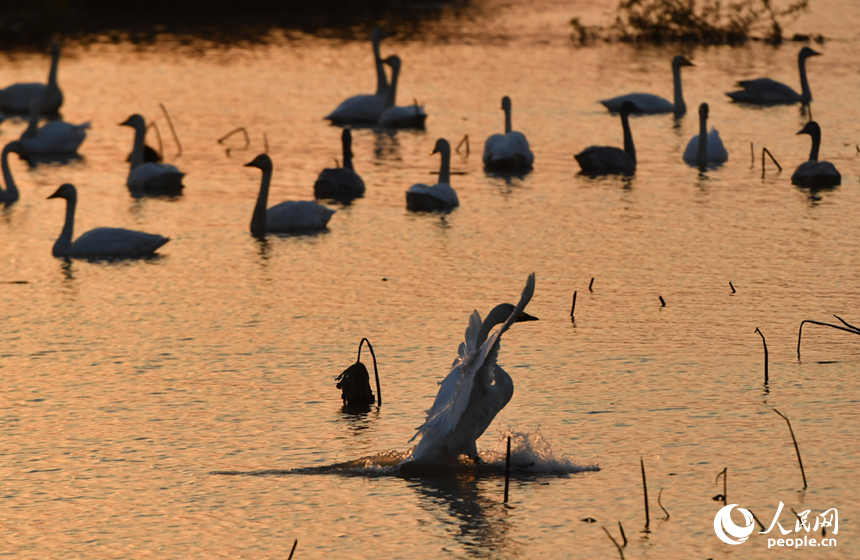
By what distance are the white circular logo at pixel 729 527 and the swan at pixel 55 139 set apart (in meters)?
15.8

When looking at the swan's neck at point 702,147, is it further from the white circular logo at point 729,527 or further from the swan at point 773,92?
the white circular logo at point 729,527

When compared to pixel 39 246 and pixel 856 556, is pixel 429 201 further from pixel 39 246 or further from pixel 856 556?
pixel 856 556

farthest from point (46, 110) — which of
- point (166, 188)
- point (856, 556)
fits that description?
point (856, 556)

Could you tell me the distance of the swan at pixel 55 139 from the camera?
67.5 feet

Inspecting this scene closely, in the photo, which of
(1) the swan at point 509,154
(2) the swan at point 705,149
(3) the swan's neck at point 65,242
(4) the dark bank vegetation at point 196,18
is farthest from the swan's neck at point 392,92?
(4) the dark bank vegetation at point 196,18

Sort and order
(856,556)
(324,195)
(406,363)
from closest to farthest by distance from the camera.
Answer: (856,556) → (406,363) → (324,195)

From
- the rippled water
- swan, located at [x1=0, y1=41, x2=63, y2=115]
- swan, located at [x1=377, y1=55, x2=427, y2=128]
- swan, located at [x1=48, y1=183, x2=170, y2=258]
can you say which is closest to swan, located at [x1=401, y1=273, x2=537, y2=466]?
the rippled water

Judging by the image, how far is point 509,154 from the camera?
1808 cm

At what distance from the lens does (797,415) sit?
26.8 feet

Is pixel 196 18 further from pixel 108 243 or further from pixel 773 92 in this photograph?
pixel 108 243

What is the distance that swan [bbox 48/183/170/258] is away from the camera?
1348 cm

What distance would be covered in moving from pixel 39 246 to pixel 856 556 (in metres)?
10.3

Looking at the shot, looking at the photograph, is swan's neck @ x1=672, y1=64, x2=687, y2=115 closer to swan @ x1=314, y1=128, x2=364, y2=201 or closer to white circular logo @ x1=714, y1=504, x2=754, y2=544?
swan @ x1=314, y1=128, x2=364, y2=201

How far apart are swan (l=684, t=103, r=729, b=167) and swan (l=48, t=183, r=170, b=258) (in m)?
7.67
